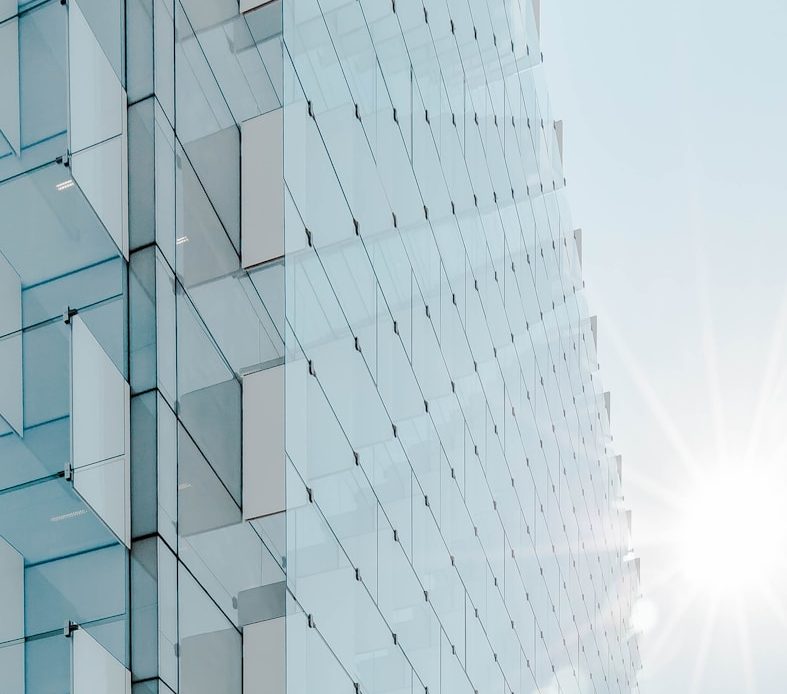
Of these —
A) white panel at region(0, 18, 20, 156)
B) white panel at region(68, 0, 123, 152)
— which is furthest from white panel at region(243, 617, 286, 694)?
white panel at region(0, 18, 20, 156)

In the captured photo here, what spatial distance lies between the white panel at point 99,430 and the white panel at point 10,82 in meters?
1.82

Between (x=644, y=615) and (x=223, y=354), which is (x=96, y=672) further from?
(x=644, y=615)

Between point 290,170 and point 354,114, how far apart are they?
324 cm

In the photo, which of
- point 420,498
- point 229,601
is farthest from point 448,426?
point 229,601

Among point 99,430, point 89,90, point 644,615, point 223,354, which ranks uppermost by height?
point 644,615

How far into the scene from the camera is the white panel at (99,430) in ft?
30.0

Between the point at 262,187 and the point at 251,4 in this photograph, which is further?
the point at 251,4

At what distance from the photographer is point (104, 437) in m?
9.32

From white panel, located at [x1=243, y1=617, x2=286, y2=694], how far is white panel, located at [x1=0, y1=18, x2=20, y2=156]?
16.1 feet

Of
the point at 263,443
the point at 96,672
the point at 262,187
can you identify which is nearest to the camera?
the point at 96,672

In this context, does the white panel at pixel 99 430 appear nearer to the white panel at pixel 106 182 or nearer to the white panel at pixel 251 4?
the white panel at pixel 106 182

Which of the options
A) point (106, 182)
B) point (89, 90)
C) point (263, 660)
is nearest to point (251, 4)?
point (89, 90)

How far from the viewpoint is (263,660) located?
10453 mm

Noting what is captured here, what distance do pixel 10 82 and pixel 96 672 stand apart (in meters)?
5.17
